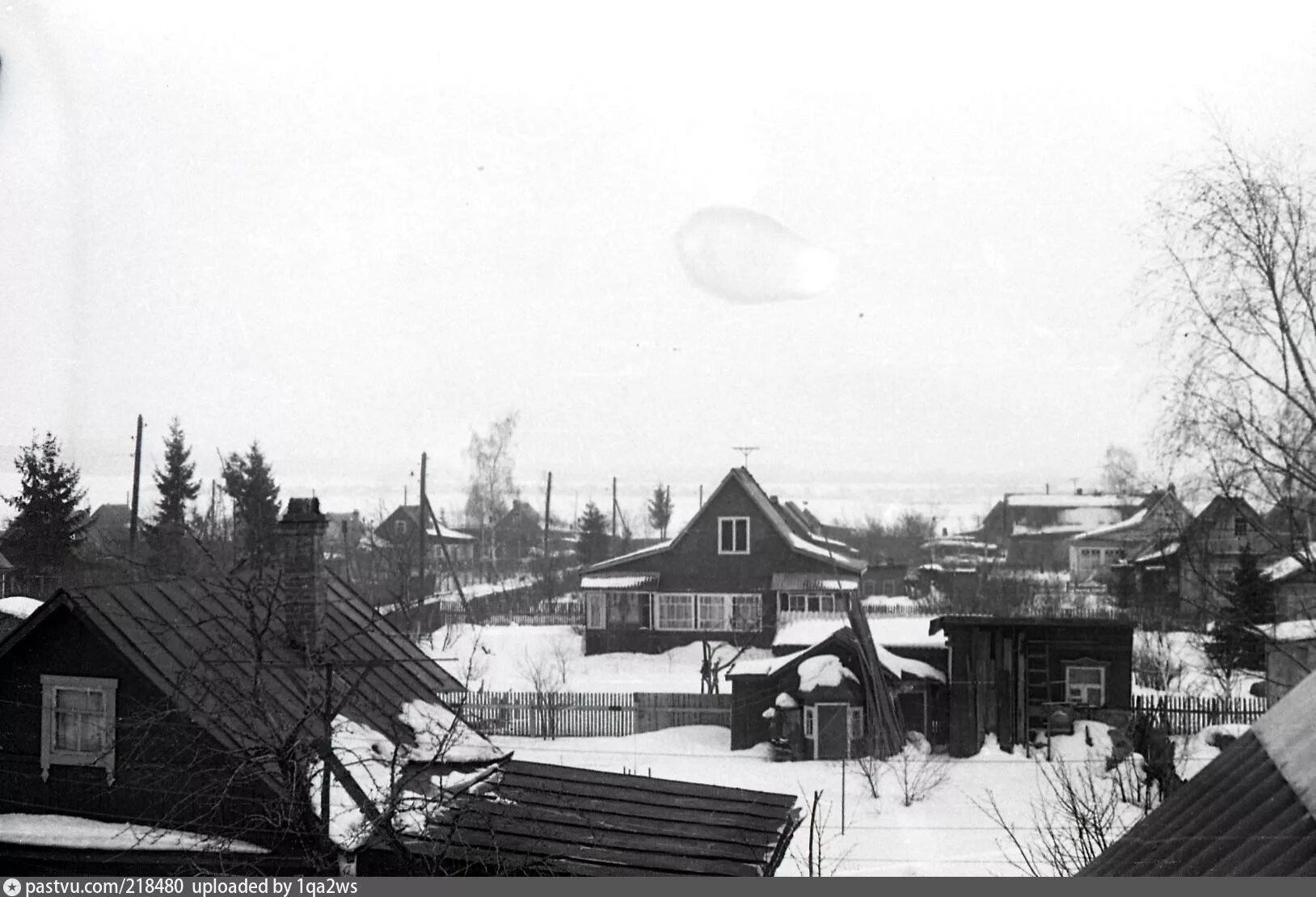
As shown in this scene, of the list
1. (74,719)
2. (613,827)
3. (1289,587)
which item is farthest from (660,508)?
(1289,587)

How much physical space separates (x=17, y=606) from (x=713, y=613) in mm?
7876

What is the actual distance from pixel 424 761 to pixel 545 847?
76 cm

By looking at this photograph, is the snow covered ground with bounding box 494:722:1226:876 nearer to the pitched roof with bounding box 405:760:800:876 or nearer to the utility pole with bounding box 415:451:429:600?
the pitched roof with bounding box 405:760:800:876

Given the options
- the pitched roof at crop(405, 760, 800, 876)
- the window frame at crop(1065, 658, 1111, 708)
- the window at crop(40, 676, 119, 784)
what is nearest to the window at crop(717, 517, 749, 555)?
the window frame at crop(1065, 658, 1111, 708)

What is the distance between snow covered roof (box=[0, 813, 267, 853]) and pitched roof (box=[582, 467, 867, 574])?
5270 mm

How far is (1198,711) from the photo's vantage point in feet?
28.8

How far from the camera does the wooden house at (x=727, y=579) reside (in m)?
10.5

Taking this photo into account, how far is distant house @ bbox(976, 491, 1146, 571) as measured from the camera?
1394cm

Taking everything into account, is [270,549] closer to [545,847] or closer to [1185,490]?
[545,847]

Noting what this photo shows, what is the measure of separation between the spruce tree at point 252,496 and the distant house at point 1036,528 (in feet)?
33.7

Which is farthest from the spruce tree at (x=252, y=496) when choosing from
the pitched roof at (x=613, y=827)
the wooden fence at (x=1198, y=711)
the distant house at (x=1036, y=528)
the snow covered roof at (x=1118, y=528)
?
the distant house at (x=1036, y=528)

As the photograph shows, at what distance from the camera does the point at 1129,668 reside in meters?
9.44

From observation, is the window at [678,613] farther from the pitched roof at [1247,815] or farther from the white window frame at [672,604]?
the pitched roof at [1247,815]

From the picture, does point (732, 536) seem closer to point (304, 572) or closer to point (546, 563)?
point (546, 563)
